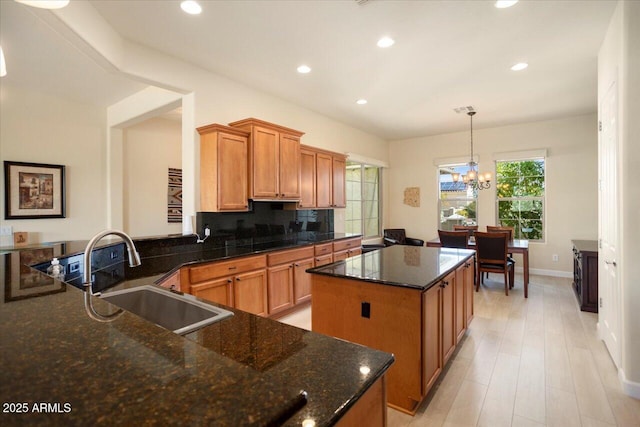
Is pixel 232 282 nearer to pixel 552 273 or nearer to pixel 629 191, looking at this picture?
pixel 629 191

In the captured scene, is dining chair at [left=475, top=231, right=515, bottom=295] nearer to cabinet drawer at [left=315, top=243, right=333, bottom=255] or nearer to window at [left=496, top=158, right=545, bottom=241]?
window at [left=496, top=158, right=545, bottom=241]

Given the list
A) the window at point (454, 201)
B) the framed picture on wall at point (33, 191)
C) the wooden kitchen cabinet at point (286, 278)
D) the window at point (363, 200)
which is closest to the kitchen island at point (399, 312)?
the wooden kitchen cabinet at point (286, 278)

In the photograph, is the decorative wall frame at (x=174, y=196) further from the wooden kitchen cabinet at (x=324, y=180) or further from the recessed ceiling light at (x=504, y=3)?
the recessed ceiling light at (x=504, y=3)

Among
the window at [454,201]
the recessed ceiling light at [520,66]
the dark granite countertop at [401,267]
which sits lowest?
the dark granite countertop at [401,267]

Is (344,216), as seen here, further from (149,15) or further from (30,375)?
(30,375)

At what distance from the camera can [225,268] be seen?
304 centimetres

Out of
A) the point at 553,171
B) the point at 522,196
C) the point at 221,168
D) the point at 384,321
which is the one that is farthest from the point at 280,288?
the point at 553,171

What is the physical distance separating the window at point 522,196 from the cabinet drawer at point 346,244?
11.0 feet

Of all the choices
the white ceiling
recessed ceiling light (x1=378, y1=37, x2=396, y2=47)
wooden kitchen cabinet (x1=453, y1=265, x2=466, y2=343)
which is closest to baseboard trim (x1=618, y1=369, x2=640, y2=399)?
wooden kitchen cabinet (x1=453, y1=265, x2=466, y2=343)

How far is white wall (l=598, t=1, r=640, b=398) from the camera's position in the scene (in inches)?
85.7

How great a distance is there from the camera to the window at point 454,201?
6758 millimetres

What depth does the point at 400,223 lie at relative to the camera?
296 inches

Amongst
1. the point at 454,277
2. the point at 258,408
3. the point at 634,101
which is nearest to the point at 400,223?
the point at 454,277

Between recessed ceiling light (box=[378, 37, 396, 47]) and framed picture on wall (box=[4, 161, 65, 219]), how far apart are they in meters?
4.37
